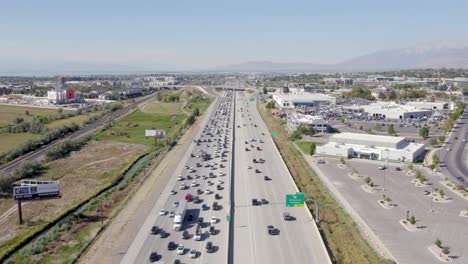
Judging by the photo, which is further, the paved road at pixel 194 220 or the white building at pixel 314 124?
the white building at pixel 314 124

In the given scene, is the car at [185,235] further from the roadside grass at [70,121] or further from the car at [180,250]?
the roadside grass at [70,121]

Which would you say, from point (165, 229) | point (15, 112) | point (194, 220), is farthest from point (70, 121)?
point (165, 229)

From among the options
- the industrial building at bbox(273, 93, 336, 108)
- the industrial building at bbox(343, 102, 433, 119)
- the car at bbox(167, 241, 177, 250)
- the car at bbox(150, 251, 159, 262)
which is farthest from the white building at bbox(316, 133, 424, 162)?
the industrial building at bbox(273, 93, 336, 108)

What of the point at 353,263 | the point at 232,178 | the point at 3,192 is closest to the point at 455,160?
the point at 232,178

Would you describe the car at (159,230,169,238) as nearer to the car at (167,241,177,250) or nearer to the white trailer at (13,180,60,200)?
the car at (167,241,177,250)

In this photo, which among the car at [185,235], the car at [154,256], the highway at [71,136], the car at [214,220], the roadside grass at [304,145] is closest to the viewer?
the car at [154,256]

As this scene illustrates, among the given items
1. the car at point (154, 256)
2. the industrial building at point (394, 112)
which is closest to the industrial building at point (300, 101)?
the industrial building at point (394, 112)
